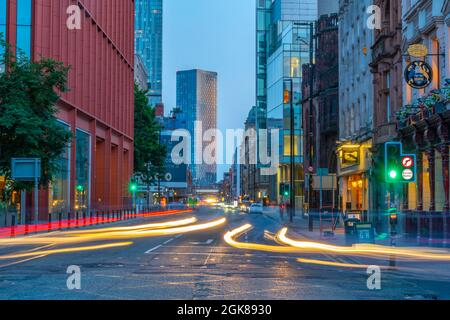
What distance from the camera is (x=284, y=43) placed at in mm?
127688

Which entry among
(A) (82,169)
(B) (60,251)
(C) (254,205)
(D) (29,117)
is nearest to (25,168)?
(D) (29,117)

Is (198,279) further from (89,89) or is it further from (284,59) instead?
(284,59)

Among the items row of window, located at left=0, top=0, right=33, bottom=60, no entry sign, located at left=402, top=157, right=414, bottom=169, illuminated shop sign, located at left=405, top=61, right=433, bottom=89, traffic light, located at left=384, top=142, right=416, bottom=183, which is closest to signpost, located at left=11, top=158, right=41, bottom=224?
illuminated shop sign, located at left=405, top=61, right=433, bottom=89

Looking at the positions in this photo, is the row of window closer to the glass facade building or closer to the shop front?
the shop front

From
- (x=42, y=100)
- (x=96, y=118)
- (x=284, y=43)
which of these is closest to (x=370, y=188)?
(x=42, y=100)

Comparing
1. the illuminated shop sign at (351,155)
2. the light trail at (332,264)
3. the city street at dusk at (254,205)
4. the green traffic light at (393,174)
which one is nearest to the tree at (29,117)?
the city street at dusk at (254,205)

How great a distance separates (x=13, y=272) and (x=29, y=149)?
21.2 meters

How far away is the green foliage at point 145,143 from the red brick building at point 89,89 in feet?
19.0

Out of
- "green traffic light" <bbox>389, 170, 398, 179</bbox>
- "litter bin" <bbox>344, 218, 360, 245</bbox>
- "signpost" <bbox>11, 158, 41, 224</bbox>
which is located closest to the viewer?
"green traffic light" <bbox>389, 170, 398, 179</bbox>

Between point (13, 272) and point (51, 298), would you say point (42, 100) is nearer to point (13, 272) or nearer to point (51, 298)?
point (13, 272)

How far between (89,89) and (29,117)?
29.1 metres

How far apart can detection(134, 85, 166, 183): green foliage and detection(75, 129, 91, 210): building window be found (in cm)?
2750

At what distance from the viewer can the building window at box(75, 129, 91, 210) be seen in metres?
63.9

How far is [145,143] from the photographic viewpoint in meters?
97.1
